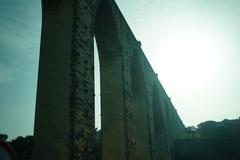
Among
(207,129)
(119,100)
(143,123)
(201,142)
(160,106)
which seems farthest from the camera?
(207,129)

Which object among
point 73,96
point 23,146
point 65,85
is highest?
point 65,85

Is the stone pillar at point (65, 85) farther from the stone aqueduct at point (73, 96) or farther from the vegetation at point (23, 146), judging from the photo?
the vegetation at point (23, 146)

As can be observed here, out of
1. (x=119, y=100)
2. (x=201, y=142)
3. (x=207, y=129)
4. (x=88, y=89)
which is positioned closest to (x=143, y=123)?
(x=119, y=100)

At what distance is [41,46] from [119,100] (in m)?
3.33

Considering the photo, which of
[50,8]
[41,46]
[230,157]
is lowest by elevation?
[230,157]

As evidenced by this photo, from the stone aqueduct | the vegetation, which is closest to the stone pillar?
the stone aqueduct

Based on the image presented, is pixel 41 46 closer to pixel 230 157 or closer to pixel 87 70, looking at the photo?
pixel 87 70

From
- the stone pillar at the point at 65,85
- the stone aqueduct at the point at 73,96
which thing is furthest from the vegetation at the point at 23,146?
the stone pillar at the point at 65,85

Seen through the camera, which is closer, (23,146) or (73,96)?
(73,96)

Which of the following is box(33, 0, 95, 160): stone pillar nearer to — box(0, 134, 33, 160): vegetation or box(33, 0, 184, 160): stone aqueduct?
box(33, 0, 184, 160): stone aqueduct

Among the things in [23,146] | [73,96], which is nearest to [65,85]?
[73,96]

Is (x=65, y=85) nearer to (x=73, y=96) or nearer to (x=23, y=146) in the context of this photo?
(x=73, y=96)

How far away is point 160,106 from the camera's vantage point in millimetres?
14492

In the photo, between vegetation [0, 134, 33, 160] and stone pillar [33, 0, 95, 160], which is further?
vegetation [0, 134, 33, 160]
